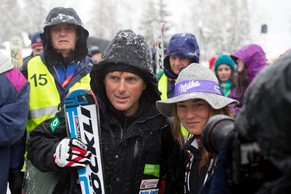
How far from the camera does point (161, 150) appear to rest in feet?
7.77

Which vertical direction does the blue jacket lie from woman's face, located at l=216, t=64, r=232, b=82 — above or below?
below

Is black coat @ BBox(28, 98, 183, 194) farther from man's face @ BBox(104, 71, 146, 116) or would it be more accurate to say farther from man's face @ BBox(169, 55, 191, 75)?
man's face @ BBox(169, 55, 191, 75)

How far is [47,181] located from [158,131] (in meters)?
0.76

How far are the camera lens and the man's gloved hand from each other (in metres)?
1.17

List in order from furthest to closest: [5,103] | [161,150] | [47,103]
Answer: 1. [47,103]
2. [5,103]
3. [161,150]

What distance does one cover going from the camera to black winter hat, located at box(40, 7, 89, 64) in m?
3.50

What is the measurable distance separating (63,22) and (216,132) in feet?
8.63

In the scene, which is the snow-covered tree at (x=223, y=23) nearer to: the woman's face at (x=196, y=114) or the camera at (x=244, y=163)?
the woman's face at (x=196, y=114)

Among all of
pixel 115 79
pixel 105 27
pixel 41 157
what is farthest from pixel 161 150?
pixel 105 27

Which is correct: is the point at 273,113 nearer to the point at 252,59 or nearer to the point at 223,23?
the point at 252,59

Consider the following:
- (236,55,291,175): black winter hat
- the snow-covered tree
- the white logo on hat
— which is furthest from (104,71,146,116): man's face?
the snow-covered tree

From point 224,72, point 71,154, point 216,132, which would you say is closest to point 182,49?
point 71,154

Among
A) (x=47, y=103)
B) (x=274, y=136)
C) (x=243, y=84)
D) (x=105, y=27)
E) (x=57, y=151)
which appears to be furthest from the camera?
(x=105, y=27)

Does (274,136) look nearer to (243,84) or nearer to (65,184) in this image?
(65,184)
